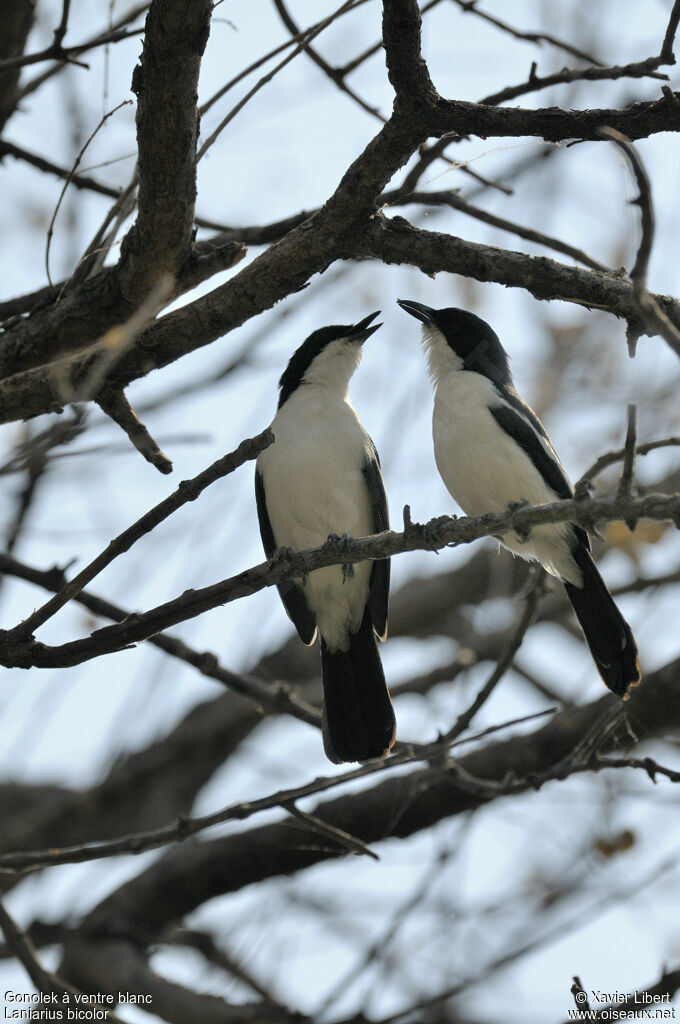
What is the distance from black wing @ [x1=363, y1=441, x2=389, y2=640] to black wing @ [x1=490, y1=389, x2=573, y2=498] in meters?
0.81

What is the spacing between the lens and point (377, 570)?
5.65 metres

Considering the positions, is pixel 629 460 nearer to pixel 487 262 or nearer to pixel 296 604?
pixel 487 262

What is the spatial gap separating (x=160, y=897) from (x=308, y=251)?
4621 mm

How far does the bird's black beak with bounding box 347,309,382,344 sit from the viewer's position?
20.7 feet

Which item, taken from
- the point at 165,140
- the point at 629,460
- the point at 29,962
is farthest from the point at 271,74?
the point at 29,962

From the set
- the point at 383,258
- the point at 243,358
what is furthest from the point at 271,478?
the point at 383,258

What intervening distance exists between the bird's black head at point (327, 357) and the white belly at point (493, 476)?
1210 millimetres

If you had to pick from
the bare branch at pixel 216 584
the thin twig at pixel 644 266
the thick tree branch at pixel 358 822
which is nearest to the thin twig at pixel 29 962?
the bare branch at pixel 216 584

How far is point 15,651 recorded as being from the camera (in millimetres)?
3260

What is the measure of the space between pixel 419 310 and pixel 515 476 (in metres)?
1.69

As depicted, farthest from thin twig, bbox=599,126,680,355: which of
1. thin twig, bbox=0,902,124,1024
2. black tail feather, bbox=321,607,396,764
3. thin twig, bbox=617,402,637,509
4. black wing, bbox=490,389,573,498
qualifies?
thin twig, bbox=0,902,124,1024

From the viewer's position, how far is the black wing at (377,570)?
5625 millimetres

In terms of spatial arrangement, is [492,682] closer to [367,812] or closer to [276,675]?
[367,812]

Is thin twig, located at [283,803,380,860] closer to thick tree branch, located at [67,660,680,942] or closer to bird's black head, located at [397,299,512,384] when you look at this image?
thick tree branch, located at [67,660,680,942]
